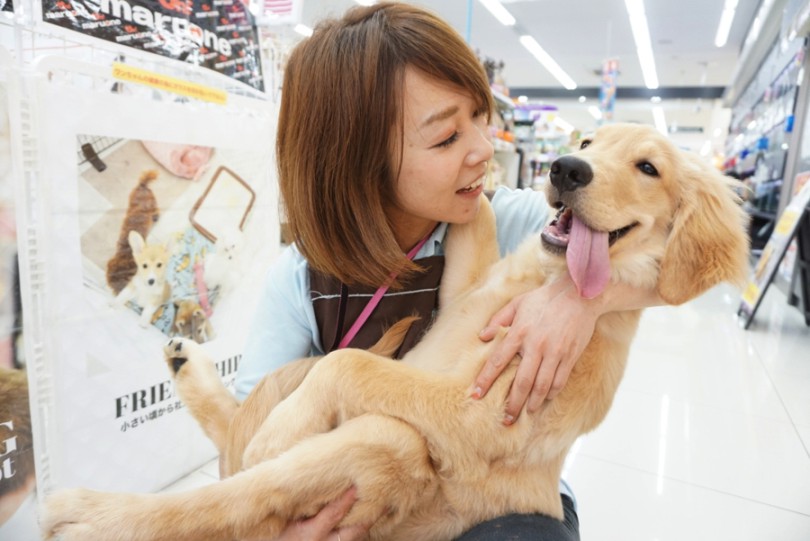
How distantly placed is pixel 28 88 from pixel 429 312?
1.14 metres

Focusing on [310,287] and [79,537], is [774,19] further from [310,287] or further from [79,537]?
[79,537]

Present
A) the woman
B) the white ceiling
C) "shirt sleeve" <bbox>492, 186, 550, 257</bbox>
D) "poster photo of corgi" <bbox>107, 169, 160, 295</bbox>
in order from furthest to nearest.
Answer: the white ceiling, "poster photo of corgi" <bbox>107, 169, 160, 295</bbox>, "shirt sleeve" <bbox>492, 186, 550, 257</bbox>, the woman

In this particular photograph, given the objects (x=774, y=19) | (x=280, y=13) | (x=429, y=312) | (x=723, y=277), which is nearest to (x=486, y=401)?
(x=429, y=312)

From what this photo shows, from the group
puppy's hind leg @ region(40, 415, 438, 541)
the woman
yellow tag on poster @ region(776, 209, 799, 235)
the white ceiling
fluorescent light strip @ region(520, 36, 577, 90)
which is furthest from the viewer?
fluorescent light strip @ region(520, 36, 577, 90)

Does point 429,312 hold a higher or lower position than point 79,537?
higher

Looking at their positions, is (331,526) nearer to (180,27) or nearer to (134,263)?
(134,263)

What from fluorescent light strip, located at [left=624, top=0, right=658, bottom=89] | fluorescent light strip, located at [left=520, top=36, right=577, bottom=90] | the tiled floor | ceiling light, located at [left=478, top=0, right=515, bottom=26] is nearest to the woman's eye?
the tiled floor

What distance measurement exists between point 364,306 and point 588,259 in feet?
1.65

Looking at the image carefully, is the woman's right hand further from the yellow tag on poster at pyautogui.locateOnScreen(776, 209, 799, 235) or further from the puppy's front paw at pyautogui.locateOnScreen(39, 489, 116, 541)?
the yellow tag on poster at pyautogui.locateOnScreen(776, 209, 799, 235)

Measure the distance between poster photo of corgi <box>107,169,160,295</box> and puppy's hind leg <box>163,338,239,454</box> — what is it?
1.34 feet

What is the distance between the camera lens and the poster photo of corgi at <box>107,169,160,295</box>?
1.58 meters

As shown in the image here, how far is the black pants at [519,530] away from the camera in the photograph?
0.99 meters

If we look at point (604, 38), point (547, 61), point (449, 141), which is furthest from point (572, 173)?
point (547, 61)

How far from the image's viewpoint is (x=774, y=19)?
784cm
